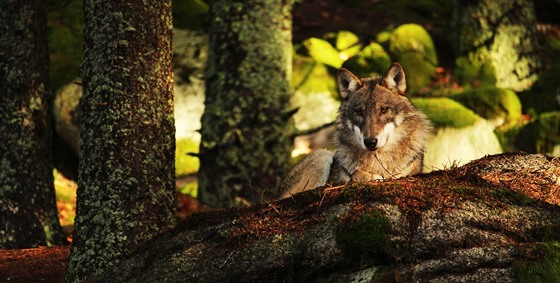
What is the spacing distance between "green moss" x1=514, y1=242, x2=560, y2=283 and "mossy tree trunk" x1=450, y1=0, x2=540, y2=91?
1507cm

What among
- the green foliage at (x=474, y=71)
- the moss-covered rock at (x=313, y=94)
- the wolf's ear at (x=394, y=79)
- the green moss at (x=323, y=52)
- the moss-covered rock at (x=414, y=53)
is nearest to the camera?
the wolf's ear at (x=394, y=79)

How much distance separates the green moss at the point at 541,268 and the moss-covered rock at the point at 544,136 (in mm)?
9824

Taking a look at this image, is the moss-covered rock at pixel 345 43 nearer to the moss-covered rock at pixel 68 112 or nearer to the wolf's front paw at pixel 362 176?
the moss-covered rock at pixel 68 112

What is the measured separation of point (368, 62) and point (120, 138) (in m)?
13.1

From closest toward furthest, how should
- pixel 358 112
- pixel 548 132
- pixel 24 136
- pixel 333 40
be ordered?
1. pixel 358 112
2. pixel 24 136
3. pixel 548 132
4. pixel 333 40

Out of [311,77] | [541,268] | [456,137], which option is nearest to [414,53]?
[311,77]

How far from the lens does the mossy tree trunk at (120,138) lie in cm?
744

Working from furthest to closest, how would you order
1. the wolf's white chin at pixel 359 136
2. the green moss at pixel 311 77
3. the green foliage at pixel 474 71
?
the green foliage at pixel 474 71
the green moss at pixel 311 77
the wolf's white chin at pixel 359 136

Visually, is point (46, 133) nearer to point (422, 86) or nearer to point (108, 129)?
point (108, 129)

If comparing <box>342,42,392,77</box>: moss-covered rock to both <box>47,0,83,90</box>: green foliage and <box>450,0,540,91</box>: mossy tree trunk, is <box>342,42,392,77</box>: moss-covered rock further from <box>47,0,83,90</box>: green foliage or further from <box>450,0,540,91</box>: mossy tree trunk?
<box>47,0,83,90</box>: green foliage

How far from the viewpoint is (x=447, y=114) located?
13.5 metres

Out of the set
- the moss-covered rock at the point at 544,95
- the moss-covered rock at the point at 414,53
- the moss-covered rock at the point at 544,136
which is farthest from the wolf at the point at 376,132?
the moss-covered rock at the point at 414,53

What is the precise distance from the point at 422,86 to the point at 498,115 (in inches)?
138

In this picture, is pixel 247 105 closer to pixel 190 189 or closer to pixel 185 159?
pixel 190 189
